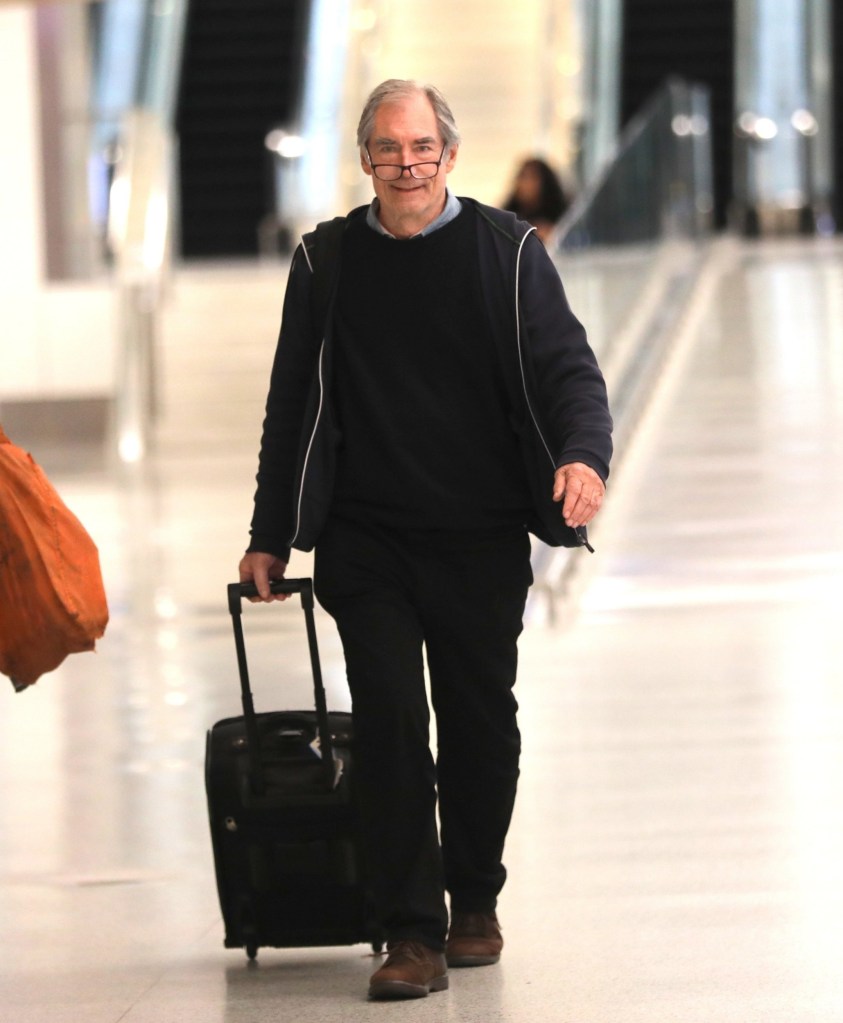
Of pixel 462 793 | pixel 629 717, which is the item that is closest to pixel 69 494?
pixel 629 717

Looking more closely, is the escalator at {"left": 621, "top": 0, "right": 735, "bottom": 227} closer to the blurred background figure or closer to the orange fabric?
the blurred background figure

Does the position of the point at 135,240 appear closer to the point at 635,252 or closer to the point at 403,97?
the point at 635,252

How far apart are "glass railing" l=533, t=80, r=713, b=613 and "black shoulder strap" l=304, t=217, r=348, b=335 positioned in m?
3.49

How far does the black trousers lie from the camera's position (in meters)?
3.19

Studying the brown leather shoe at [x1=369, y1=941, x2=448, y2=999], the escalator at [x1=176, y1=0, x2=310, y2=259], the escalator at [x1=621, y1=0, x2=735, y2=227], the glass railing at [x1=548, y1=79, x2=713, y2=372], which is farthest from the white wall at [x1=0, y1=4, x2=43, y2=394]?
the brown leather shoe at [x1=369, y1=941, x2=448, y2=999]

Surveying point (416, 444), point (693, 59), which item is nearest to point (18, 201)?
point (693, 59)

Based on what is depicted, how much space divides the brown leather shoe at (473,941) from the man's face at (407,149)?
3.56ft

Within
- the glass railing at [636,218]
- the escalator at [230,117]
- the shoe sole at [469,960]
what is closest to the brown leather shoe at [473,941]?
the shoe sole at [469,960]

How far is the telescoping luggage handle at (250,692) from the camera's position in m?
3.23

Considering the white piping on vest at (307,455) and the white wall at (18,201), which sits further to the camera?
the white wall at (18,201)

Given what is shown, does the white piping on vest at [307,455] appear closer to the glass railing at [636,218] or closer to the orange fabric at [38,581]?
the orange fabric at [38,581]

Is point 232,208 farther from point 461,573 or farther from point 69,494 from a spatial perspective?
point 461,573

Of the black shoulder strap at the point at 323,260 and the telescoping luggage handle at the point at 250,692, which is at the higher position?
the black shoulder strap at the point at 323,260

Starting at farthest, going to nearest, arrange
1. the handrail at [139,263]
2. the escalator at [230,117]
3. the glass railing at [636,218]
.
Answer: the escalator at [230,117] < the handrail at [139,263] < the glass railing at [636,218]
